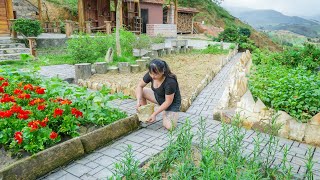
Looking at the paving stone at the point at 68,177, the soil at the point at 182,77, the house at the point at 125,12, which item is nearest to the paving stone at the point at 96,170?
the paving stone at the point at 68,177

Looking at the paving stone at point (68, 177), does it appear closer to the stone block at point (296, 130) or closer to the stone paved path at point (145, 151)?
the stone paved path at point (145, 151)

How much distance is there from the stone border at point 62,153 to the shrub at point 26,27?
10.1 m

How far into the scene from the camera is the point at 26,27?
468 inches

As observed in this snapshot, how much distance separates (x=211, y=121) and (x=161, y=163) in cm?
182

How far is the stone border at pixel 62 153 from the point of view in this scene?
2753 millimetres

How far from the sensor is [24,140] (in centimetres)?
304

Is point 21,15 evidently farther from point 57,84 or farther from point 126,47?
point 57,84

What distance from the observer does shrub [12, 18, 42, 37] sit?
1168 centimetres

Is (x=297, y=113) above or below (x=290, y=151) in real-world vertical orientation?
above

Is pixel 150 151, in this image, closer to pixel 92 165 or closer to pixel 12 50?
pixel 92 165

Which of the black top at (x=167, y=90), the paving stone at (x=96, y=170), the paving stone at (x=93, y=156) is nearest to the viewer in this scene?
the paving stone at (x=96, y=170)

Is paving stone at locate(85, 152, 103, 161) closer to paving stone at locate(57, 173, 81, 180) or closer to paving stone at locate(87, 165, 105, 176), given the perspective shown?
paving stone at locate(87, 165, 105, 176)

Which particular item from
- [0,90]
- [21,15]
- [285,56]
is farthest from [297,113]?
[21,15]

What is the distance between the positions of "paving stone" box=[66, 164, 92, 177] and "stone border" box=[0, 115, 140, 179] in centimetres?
14
